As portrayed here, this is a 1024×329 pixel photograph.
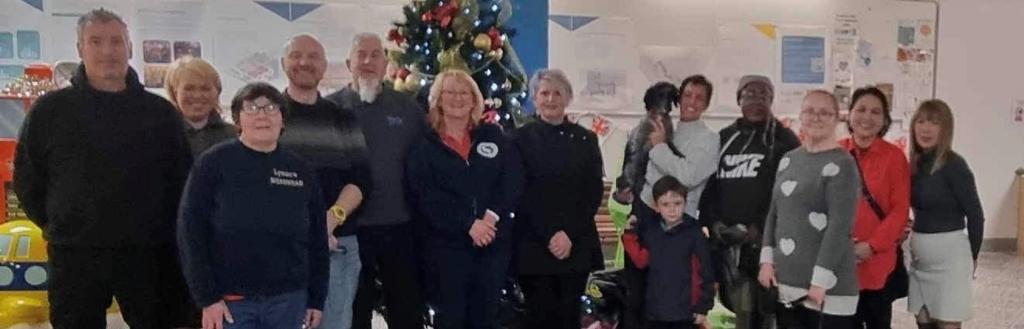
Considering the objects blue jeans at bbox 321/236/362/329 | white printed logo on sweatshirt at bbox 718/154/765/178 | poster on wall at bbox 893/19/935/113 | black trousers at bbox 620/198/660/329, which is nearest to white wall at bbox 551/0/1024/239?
poster on wall at bbox 893/19/935/113

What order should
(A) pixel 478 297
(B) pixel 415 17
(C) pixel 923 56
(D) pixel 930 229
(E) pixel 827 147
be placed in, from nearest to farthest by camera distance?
(E) pixel 827 147, (A) pixel 478 297, (D) pixel 930 229, (B) pixel 415 17, (C) pixel 923 56

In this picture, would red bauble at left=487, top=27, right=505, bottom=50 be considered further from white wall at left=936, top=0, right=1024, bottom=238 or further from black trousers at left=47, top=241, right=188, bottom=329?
white wall at left=936, top=0, right=1024, bottom=238

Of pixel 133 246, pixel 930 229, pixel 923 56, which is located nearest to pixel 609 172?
pixel 923 56

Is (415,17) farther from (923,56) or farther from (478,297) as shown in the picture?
(923,56)

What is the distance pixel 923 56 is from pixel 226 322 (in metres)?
7.09

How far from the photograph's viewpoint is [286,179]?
2.68 metres

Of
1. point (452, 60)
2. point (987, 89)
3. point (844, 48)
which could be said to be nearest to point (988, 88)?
point (987, 89)

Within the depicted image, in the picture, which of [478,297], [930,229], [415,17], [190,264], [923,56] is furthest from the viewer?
[923,56]

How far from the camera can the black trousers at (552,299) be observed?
12.1ft

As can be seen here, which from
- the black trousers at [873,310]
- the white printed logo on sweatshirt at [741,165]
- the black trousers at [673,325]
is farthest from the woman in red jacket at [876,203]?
the black trousers at [673,325]

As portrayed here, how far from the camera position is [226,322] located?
105 inches

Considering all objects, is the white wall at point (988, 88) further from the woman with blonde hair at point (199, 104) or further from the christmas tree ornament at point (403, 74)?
the woman with blonde hair at point (199, 104)

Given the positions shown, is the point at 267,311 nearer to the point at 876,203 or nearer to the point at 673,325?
the point at 673,325

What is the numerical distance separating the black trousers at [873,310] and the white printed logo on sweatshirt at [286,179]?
88.1 inches
